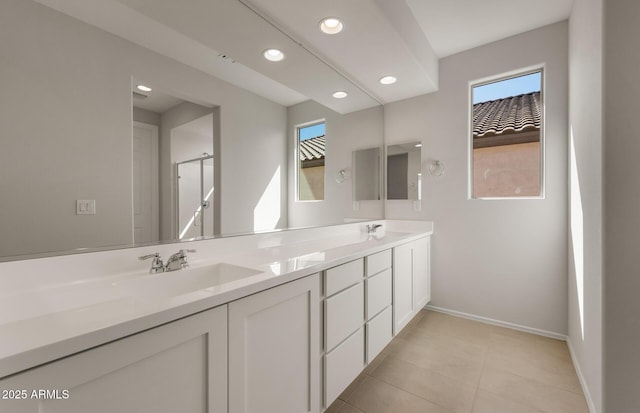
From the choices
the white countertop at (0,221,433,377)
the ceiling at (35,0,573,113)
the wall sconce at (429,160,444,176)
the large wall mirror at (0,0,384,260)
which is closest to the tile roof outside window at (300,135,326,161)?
the large wall mirror at (0,0,384,260)

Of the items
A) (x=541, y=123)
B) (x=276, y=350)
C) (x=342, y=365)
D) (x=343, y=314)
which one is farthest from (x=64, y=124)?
(x=541, y=123)

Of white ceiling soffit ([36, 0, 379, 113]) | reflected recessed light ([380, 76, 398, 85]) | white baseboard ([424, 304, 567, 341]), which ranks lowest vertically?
white baseboard ([424, 304, 567, 341])

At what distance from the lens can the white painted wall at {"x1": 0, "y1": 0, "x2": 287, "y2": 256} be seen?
0.81 metres

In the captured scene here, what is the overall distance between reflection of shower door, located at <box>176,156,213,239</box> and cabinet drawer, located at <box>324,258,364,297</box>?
0.64 m

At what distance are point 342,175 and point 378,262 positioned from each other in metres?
0.81

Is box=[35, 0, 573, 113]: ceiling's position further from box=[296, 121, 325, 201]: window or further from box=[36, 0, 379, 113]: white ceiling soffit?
box=[296, 121, 325, 201]: window

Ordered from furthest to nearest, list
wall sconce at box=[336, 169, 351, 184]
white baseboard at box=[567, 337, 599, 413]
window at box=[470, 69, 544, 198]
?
window at box=[470, 69, 544, 198] < wall sconce at box=[336, 169, 351, 184] < white baseboard at box=[567, 337, 599, 413]

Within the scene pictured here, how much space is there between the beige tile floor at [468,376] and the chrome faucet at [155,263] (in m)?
1.21

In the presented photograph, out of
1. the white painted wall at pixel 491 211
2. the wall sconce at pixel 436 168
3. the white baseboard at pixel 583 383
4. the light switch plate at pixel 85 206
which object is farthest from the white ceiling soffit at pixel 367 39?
the white baseboard at pixel 583 383

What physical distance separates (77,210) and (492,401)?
2.25m

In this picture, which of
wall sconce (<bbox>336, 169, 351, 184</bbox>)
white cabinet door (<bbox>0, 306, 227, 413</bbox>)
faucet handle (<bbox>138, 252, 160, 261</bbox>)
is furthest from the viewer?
wall sconce (<bbox>336, 169, 351, 184</bbox>)

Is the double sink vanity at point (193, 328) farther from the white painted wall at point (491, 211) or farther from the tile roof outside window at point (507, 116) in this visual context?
the tile roof outside window at point (507, 116)

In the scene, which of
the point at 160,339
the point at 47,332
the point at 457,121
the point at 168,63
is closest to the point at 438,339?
the point at 457,121

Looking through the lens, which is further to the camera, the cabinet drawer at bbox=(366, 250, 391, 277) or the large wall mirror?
the cabinet drawer at bbox=(366, 250, 391, 277)
